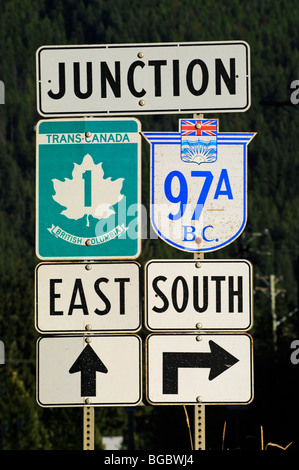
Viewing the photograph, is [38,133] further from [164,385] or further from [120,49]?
[164,385]

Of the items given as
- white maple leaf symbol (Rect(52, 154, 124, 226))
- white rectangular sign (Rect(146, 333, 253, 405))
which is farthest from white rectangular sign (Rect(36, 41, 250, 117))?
white rectangular sign (Rect(146, 333, 253, 405))

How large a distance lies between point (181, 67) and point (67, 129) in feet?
3.20

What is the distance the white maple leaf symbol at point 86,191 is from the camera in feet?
28.4

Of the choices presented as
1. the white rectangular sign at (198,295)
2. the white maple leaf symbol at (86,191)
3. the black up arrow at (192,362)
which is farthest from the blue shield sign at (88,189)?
the black up arrow at (192,362)

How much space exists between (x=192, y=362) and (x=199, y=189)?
1261 millimetres

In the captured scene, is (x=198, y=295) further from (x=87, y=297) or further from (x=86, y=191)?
(x=86, y=191)

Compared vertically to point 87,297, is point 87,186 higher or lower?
higher

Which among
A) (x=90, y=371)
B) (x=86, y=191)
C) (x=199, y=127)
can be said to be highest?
(x=199, y=127)

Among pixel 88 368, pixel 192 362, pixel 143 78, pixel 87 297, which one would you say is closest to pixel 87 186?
pixel 87 297

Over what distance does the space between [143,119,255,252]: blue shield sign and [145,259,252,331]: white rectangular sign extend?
0.17 metres

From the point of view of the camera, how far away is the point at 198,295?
8625 mm
